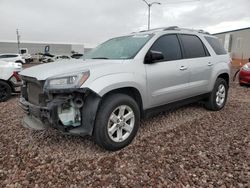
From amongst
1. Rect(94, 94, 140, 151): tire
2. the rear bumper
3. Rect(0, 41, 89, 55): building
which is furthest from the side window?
Rect(0, 41, 89, 55): building

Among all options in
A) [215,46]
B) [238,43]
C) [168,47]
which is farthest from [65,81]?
[238,43]

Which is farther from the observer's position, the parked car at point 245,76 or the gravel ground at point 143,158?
the parked car at point 245,76

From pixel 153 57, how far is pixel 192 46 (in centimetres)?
147

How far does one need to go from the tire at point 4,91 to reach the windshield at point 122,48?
352 centimetres

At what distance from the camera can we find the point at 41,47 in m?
50.8

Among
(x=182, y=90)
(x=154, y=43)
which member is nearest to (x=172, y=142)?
(x=182, y=90)

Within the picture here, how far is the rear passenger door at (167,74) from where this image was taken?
12.4 ft

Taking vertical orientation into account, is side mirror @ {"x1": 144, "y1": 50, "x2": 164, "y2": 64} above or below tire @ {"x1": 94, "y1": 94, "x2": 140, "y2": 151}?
above

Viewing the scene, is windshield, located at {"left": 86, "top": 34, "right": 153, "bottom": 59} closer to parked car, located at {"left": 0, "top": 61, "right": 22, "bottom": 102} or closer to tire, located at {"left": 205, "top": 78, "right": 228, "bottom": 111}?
tire, located at {"left": 205, "top": 78, "right": 228, "bottom": 111}

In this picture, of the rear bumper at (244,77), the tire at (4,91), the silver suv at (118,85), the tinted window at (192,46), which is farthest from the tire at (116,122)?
the rear bumper at (244,77)

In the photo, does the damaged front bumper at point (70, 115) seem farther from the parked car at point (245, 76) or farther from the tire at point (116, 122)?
the parked car at point (245, 76)

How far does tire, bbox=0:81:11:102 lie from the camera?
6.68 m

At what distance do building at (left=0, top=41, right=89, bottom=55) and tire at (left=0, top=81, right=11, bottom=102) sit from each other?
43.0 m

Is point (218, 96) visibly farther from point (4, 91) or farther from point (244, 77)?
point (4, 91)
